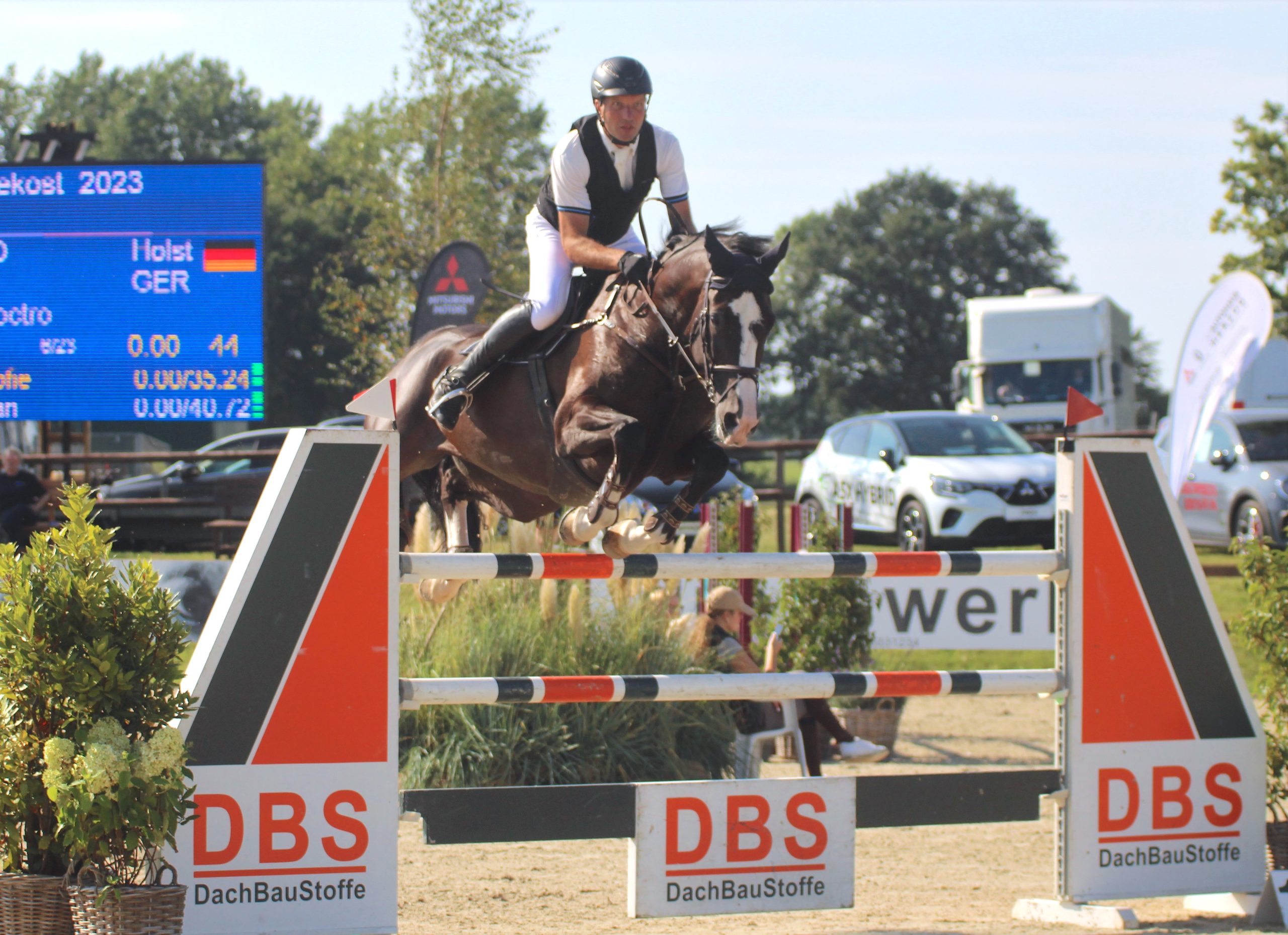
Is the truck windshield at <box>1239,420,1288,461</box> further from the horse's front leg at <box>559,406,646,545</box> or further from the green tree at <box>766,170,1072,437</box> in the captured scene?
the green tree at <box>766,170,1072,437</box>

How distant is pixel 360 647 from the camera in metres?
3.56

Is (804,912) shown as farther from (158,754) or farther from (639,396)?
(158,754)

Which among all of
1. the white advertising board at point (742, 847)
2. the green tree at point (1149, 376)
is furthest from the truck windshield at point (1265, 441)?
the green tree at point (1149, 376)

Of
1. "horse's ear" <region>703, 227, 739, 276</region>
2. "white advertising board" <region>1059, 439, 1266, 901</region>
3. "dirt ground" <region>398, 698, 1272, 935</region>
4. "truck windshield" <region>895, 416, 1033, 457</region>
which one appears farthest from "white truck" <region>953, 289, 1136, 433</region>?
"horse's ear" <region>703, 227, 739, 276</region>

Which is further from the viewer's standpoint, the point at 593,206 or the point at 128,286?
the point at 128,286

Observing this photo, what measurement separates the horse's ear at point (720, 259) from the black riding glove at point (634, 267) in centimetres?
29

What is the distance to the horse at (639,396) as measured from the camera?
4102 millimetres

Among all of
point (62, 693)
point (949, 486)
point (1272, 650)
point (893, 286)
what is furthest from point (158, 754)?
point (893, 286)

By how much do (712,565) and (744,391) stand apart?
516 millimetres

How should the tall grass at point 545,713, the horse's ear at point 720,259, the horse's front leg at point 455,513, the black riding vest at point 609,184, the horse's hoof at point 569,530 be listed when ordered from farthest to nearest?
the tall grass at point 545,713
the horse's front leg at point 455,513
the black riding vest at point 609,184
the horse's hoof at point 569,530
the horse's ear at point 720,259

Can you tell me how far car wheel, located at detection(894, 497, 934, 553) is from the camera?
13.1 meters

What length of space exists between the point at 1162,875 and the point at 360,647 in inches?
95.7

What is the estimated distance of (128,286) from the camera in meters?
9.73

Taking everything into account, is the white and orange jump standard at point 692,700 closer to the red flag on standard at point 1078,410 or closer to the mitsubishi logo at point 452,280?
the red flag on standard at point 1078,410
